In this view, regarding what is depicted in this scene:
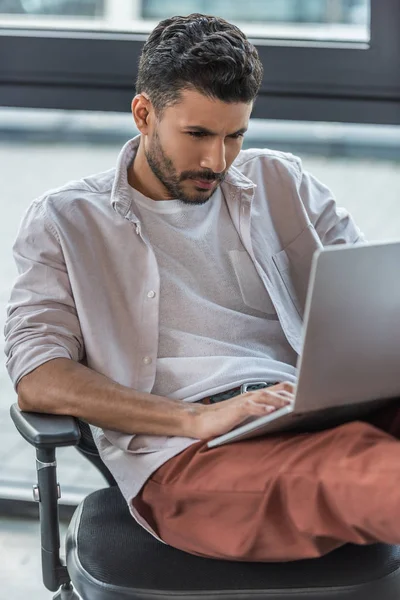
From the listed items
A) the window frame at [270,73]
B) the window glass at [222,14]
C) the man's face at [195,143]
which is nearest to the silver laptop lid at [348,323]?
the man's face at [195,143]

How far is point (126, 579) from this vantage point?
4.84 ft

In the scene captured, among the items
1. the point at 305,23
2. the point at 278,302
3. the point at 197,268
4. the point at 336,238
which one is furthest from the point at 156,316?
the point at 305,23

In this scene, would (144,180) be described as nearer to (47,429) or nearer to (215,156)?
(215,156)

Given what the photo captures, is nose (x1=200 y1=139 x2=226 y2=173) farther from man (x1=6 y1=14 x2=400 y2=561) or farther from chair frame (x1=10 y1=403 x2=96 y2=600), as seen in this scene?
chair frame (x1=10 y1=403 x2=96 y2=600)

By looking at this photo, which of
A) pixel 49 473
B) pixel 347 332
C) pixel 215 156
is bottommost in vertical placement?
pixel 49 473

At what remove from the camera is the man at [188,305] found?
59.7 inches

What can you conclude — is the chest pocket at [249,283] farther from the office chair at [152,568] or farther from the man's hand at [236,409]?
the office chair at [152,568]

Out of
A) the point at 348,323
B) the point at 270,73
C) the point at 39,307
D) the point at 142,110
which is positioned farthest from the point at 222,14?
the point at 348,323

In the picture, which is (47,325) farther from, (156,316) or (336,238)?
(336,238)

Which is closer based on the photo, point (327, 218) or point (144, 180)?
point (144, 180)

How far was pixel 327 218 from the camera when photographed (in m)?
2.01

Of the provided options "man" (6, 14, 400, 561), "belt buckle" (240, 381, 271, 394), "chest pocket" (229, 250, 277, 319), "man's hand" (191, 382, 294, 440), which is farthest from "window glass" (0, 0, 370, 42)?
"man's hand" (191, 382, 294, 440)

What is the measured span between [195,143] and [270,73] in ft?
2.02

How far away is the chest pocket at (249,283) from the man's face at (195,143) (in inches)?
5.3
